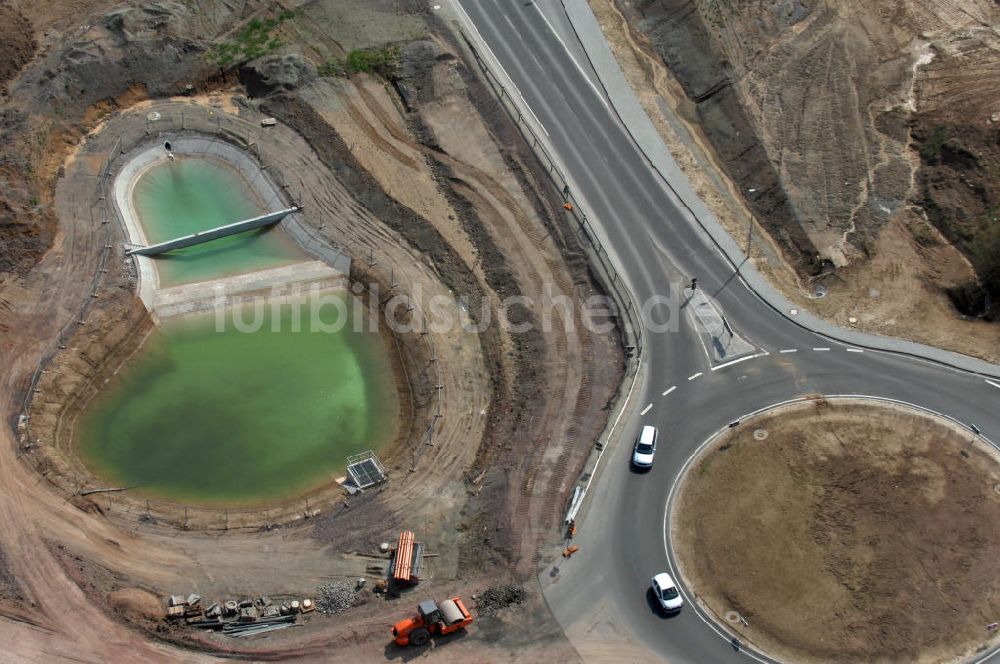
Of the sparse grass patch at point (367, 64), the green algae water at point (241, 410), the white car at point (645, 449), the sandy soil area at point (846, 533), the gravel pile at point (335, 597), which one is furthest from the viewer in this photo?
the sparse grass patch at point (367, 64)

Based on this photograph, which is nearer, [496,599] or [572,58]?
[496,599]

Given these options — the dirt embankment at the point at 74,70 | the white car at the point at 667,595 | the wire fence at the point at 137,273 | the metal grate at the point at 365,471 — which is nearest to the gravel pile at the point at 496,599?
the white car at the point at 667,595

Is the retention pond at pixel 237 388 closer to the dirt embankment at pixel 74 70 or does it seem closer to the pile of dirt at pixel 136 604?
the dirt embankment at pixel 74 70

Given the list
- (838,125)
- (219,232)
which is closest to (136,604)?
(219,232)

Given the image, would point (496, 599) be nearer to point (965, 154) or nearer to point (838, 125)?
point (838, 125)

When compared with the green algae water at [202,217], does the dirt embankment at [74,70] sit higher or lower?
higher
